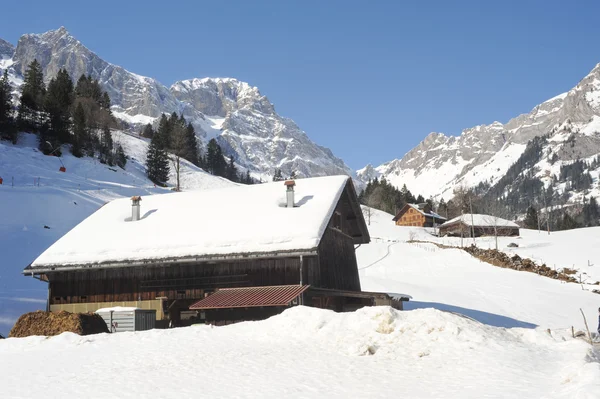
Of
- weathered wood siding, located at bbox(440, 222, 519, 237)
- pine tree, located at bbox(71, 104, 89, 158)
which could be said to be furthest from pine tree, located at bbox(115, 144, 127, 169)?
weathered wood siding, located at bbox(440, 222, 519, 237)

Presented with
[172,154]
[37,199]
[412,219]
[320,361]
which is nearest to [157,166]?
[172,154]

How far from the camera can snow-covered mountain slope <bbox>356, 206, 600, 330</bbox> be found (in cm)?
3403

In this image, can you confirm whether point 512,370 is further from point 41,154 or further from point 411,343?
point 41,154

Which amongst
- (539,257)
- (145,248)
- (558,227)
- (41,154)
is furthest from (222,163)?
(145,248)

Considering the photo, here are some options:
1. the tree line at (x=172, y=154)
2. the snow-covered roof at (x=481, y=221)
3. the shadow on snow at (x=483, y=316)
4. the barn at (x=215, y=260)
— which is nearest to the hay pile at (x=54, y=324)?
the barn at (x=215, y=260)

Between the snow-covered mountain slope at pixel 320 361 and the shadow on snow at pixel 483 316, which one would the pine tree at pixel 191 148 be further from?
the snow-covered mountain slope at pixel 320 361

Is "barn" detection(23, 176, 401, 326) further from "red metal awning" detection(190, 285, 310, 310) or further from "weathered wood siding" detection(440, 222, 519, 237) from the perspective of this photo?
"weathered wood siding" detection(440, 222, 519, 237)

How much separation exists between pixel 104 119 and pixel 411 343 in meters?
87.6

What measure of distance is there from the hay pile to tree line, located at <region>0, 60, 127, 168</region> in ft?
191

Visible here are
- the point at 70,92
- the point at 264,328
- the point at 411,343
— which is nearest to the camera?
the point at 411,343

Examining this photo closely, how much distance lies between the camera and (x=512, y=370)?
44.0 ft

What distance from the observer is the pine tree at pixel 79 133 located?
255ft

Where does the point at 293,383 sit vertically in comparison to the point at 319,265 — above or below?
below

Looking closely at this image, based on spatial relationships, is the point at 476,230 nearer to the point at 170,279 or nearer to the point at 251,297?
the point at 170,279
